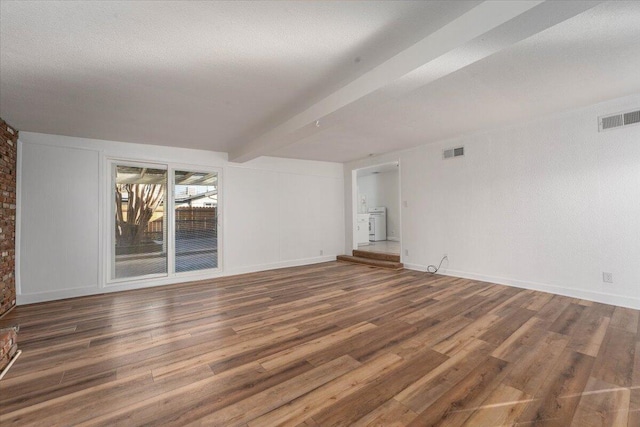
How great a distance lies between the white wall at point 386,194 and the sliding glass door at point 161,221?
532 cm

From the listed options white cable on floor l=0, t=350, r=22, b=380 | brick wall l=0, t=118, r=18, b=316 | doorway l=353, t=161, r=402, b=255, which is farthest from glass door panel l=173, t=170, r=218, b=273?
doorway l=353, t=161, r=402, b=255

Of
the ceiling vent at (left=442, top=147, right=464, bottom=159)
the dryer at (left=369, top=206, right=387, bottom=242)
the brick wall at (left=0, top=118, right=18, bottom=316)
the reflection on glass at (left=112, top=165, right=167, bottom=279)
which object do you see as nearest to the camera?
the brick wall at (left=0, top=118, right=18, bottom=316)

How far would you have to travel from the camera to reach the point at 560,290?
12.5 ft

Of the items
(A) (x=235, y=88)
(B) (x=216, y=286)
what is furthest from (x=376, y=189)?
(A) (x=235, y=88)

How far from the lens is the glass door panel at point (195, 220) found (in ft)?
16.8

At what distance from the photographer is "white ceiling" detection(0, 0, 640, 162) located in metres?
1.73

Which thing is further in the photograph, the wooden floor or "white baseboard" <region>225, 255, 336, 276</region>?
"white baseboard" <region>225, 255, 336, 276</region>

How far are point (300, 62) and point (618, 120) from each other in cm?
400

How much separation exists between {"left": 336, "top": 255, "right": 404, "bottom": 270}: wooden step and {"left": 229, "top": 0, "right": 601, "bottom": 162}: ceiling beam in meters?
3.75

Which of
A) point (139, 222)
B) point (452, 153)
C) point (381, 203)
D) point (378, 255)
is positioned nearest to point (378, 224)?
point (381, 203)

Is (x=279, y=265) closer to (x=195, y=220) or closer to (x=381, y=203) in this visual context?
(x=195, y=220)

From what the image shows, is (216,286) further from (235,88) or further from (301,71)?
(301,71)

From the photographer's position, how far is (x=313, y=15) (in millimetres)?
1782

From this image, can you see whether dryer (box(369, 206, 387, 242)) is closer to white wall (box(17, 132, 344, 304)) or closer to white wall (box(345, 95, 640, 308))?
white wall (box(17, 132, 344, 304))
